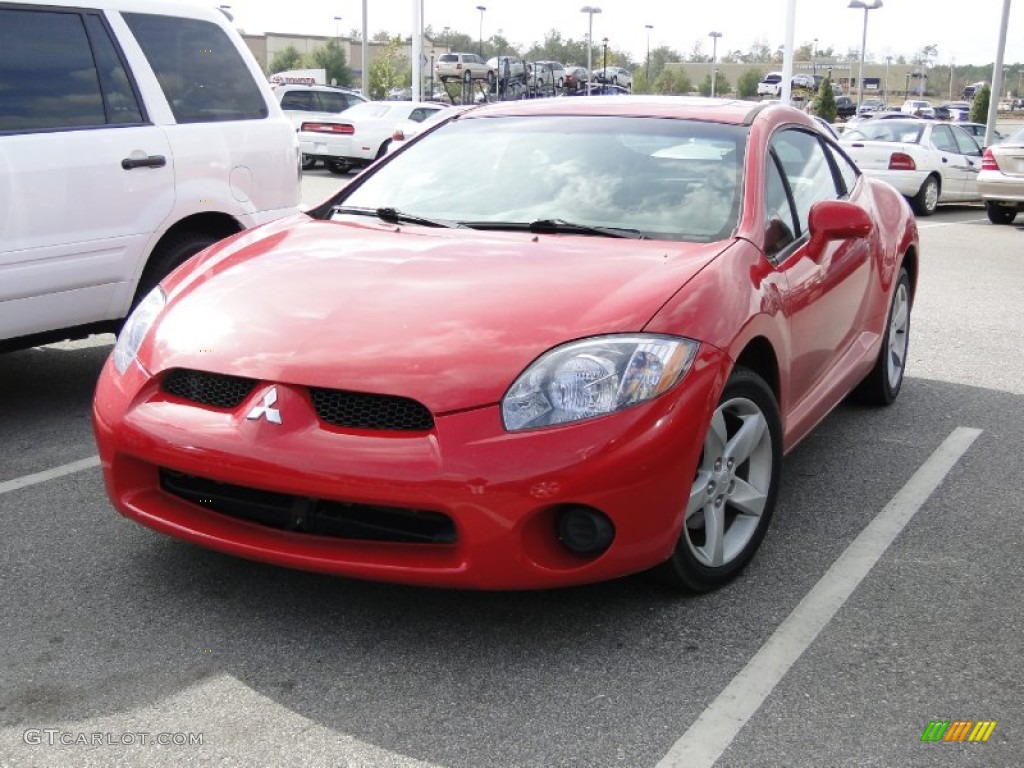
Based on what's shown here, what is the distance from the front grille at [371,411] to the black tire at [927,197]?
52.0 ft

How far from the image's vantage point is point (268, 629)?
323 centimetres

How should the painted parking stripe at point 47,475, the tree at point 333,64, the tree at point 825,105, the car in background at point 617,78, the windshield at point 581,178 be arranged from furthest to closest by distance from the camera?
the tree at point 333,64, the car in background at point 617,78, the tree at point 825,105, the painted parking stripe at point 47,475, the windshield at point 581,178

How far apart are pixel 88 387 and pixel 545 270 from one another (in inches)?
131

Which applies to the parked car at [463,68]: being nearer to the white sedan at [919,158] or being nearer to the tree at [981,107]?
the tree at [981,107]

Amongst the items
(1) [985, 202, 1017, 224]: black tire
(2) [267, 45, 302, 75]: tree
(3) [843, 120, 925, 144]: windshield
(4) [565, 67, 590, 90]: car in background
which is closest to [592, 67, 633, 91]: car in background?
(4) [565, 67, 590, 90]: car in background

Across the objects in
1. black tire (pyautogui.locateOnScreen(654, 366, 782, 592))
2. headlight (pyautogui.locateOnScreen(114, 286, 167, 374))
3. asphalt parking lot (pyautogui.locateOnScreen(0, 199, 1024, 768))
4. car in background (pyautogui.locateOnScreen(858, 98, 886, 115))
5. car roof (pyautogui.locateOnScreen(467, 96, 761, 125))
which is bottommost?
car in background (pyautogui.locateOnScreen(858, 98, 886, 115))

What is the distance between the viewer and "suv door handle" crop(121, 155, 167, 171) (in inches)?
210

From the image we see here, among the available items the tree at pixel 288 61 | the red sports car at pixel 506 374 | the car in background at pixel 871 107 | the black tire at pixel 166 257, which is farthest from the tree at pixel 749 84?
the red sports car at pixel 506 374

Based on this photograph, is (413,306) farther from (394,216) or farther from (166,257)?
(166,257)

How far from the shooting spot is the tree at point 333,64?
87938 millimetres

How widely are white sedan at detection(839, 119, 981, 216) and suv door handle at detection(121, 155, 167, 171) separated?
13101 mm

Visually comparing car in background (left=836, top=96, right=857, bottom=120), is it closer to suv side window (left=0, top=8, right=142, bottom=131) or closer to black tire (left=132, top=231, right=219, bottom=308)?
black tire (left=132, top=231, right=219, bottom=308)

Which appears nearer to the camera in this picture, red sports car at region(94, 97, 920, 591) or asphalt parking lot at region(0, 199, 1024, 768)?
asphalt parking lot at region(0, 199, 1024, 768)

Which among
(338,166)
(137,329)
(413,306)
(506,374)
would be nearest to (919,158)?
(338,166)
